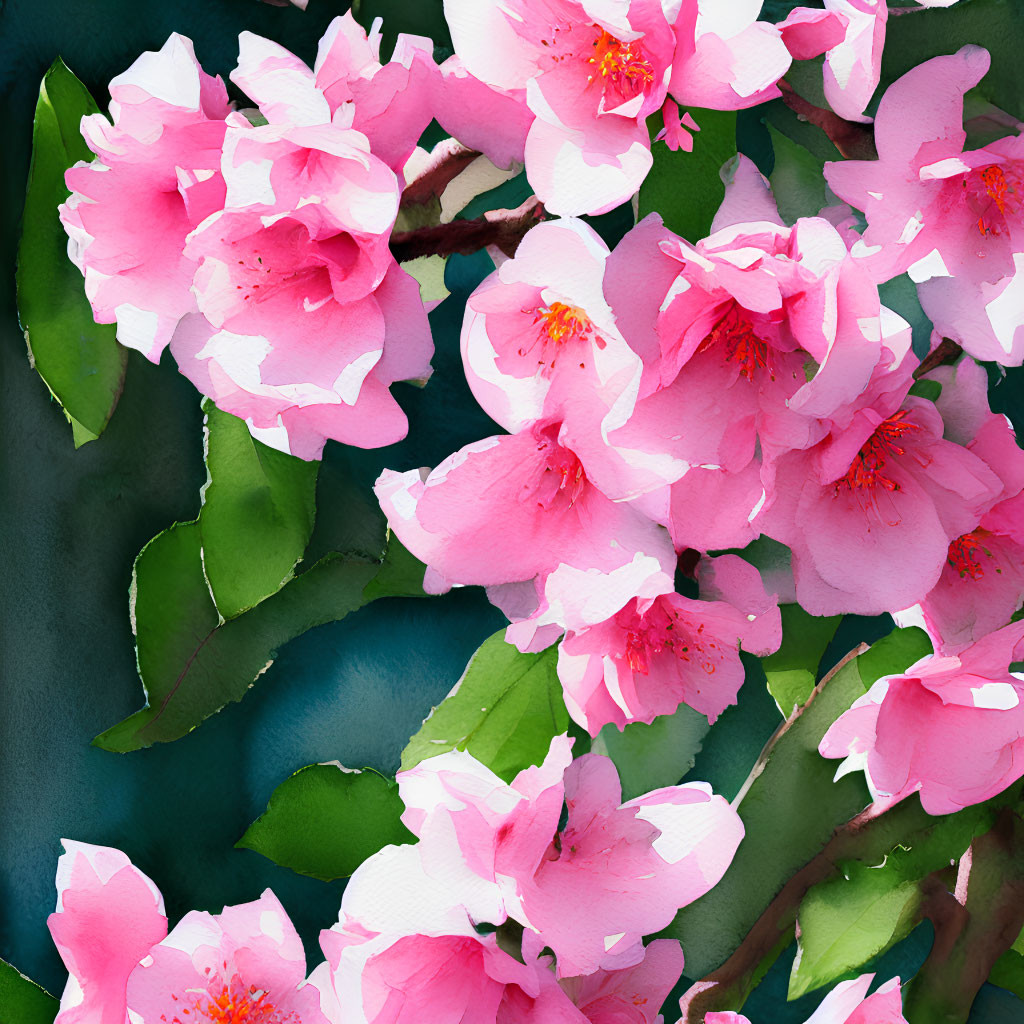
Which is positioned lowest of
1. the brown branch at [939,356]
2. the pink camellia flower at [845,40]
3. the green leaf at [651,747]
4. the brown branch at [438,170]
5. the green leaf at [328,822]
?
the green leaf at [328,822]

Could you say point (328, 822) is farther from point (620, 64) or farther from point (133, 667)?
point (620, 64)

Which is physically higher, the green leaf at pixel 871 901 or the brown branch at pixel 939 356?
the brown branch at pixel 939 356

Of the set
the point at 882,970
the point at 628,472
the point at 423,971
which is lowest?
the point at 882,970

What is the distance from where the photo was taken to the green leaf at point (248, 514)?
0.46 m

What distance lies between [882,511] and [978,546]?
0.19 feet

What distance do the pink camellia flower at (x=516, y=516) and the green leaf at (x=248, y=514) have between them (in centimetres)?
9

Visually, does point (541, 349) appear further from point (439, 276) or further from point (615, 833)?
point (615, 833)

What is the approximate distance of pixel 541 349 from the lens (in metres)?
0.36

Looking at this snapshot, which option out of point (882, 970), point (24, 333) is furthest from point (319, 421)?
point (882, 970)

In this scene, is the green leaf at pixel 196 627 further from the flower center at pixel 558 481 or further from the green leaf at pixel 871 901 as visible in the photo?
the green leaf at pixel 871 901

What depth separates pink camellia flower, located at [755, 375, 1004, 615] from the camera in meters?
0.36

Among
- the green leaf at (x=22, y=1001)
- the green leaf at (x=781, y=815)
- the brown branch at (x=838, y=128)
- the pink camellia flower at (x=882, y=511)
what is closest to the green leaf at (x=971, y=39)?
the brown branch at (x=838, y=128)

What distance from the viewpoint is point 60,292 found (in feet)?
1.54

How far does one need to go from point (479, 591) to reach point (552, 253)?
0.57 ft
